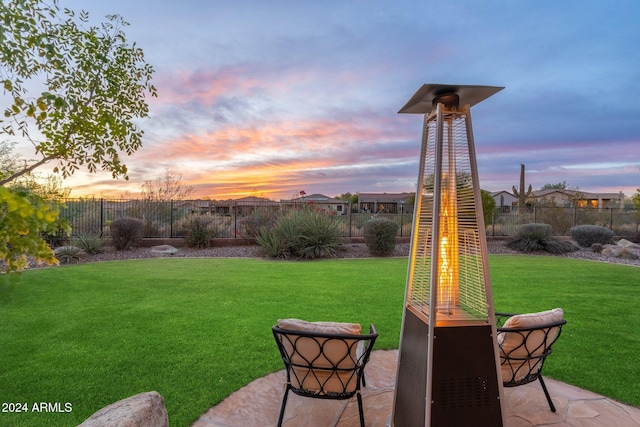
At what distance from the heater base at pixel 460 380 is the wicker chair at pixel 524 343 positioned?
43cm

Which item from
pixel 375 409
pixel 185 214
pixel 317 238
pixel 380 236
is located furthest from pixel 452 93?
pixel 185 214

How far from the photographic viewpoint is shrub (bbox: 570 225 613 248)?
1344 cm

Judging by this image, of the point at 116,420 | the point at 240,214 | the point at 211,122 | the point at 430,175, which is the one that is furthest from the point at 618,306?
the point at 240,214

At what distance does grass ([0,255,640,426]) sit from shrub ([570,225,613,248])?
5597 millimetres

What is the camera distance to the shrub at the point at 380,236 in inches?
452

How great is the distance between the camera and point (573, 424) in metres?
2.37

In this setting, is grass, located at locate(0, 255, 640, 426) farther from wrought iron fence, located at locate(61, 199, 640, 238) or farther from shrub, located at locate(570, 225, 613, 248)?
shrub, located at locate(570, 225, 613, 248)

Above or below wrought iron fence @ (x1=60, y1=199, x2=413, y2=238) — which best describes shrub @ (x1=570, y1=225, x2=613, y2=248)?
below

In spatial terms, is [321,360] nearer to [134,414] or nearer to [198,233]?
[134,414]

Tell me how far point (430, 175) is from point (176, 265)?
8.36 meters

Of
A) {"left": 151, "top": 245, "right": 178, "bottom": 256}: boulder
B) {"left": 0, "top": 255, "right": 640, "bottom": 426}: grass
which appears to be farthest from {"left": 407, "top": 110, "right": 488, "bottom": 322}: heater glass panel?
{"left": 151, "top": 245, "right": 178, "bottom": 256}: boulder

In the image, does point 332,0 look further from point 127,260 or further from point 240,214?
point 240,214

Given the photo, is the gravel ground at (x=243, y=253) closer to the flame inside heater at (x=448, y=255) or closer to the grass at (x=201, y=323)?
the grass at (x=201, y=323)

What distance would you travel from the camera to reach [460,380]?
1.84m
